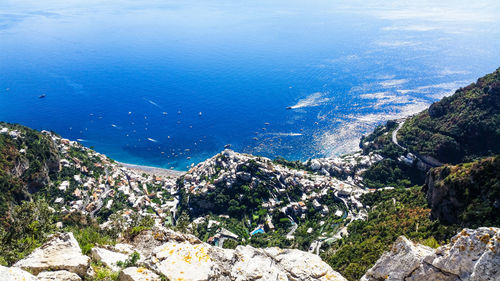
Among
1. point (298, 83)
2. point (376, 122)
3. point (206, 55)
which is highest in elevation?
point (206, 55)

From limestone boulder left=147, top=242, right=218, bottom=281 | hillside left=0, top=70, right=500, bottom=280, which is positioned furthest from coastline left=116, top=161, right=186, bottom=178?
limestone boulder left=147, top=242, right=218, bottom=281

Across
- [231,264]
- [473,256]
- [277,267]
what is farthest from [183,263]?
[473,256]

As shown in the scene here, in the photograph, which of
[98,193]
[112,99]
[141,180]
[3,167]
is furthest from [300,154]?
[112,99]

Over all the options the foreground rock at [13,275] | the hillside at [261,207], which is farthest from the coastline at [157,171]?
the foreground rock at [13,275]

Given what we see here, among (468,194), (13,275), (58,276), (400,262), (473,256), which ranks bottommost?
(468,194)

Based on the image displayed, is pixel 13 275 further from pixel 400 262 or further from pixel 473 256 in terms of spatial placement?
pixel 473 256

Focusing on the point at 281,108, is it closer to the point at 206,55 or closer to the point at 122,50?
the point at 206,55
